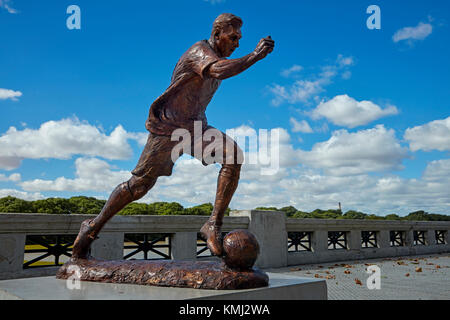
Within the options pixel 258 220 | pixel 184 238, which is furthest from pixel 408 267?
pixel 184 238

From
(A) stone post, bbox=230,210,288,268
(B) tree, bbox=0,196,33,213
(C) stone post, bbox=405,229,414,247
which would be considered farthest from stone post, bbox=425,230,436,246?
(B) tree, bbox=0,196,33,213

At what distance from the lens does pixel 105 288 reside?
10.2ft

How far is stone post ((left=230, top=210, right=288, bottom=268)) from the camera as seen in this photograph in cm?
932

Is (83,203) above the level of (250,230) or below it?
above

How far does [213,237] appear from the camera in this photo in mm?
3209

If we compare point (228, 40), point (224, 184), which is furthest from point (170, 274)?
point (228, 40)

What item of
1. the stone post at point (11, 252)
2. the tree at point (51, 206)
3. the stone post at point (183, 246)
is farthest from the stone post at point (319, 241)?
the tree at point (51, 206)

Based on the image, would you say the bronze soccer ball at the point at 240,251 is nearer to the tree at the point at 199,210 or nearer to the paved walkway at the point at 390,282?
the paved walkway at the point at 390,282

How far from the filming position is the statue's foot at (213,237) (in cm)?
312

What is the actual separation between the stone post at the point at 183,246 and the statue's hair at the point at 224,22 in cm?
524

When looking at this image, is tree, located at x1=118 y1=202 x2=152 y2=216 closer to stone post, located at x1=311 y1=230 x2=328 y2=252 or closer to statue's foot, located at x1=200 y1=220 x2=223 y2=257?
stone post, located at x1=311 y1=230 x2=328 y2=252

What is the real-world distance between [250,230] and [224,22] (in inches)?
250

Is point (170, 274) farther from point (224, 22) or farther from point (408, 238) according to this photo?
point (408, 238)
